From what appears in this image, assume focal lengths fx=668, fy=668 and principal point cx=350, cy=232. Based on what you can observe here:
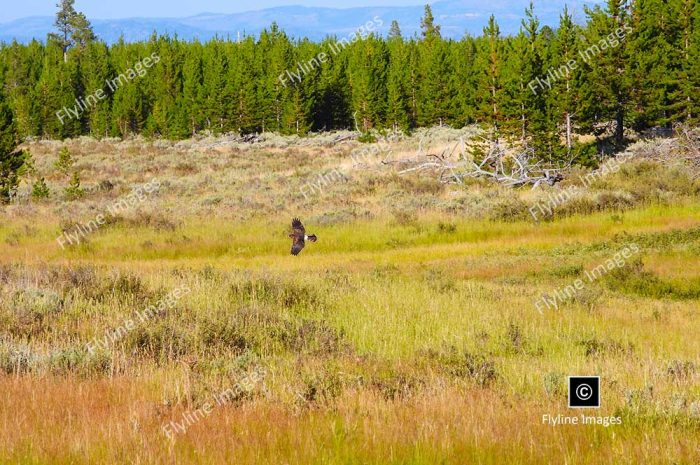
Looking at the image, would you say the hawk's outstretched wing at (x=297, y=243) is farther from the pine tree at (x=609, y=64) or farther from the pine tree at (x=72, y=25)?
the pine tree at (x=72, y=25)

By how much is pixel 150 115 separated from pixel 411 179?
49.4 m

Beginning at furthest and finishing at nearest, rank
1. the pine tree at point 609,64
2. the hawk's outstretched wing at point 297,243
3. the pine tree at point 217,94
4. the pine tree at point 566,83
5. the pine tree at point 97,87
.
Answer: the pine tree at point 97,87
the pine tree at point 217,94
the pine tree at point 609,64
the pine tree at point 566,83
the hawk's outstretched wing at point 297,243

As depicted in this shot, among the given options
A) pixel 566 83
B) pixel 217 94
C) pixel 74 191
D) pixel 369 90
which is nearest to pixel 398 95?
pixel 369 90

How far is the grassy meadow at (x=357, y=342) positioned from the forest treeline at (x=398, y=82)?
15.5 meters

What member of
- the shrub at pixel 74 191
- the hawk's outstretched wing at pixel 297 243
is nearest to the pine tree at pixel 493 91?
the shrub at pixel 74 191

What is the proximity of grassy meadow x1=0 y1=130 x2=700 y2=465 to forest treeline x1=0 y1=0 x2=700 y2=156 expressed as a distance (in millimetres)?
15540

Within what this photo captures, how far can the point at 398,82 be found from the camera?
6812 cm

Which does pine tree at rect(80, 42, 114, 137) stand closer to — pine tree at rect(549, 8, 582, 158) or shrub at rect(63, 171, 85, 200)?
shrub at rect(63, 171, 85, 200)

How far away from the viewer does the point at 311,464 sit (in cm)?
418

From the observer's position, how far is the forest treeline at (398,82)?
39656mm

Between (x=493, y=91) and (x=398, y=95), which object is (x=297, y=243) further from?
(x=398, y=95)

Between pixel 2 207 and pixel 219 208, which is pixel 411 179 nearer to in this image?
pixel 219 208

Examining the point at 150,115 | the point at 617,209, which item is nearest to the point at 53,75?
the point at 150,115

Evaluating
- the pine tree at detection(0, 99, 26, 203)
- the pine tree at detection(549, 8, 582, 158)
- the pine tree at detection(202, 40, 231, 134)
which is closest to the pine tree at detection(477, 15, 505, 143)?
the pine tree at detection(549, 8, 582, 158)
